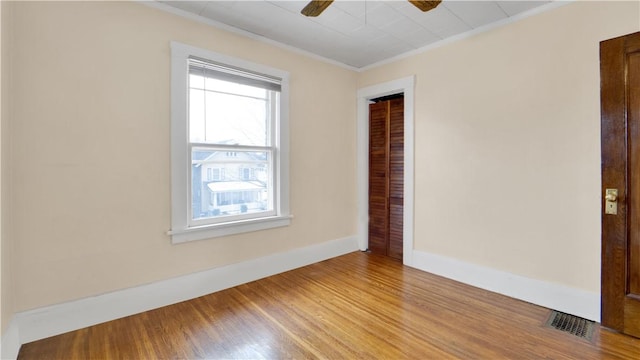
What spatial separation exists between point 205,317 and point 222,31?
261 cm

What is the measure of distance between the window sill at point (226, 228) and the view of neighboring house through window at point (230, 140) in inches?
4.4

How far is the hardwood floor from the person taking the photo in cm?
187

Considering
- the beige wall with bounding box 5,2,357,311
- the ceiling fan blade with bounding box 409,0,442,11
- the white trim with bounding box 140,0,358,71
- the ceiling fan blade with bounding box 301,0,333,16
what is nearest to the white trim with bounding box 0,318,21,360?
the beige wall with bounding box 5,2,357,311

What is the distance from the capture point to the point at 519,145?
2.65 metres

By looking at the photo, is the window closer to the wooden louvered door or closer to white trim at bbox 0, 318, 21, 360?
white trim at bbox 0, 318, 21, 360

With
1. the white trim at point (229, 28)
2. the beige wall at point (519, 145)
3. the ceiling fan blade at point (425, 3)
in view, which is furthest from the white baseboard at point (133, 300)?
the ceiling fan blade at point (425, 3)

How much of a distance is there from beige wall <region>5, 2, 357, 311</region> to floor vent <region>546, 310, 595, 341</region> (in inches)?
110

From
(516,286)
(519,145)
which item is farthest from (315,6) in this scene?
(516,286)

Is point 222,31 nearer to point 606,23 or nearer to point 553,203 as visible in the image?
point 606,23

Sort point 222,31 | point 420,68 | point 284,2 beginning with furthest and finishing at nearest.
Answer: point 420,68 → point 222,31 → point 284,2

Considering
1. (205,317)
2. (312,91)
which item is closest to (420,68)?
(312,91)

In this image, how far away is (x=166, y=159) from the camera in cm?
254

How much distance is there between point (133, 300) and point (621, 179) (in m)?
3.83

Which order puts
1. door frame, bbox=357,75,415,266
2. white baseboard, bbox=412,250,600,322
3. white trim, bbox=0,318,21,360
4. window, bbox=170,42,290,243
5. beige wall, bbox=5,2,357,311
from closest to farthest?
white trim, bbox=0,318,21,360
beige wall, bbox=5,2,357,311
white baseboard, bbox=412,250,600,322
window, bbox=170,42,290,243
door frame, bbox=357,75,415,266
